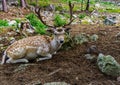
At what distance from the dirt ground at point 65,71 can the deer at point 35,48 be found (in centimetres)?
18

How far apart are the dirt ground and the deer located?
178 mm

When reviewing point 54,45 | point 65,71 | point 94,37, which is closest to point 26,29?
point 94,37

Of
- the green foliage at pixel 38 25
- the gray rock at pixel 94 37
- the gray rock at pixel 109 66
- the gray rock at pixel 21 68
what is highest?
the gray rock at pixel 109 66

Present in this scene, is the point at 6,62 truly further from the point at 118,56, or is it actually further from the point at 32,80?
the point at 118,56

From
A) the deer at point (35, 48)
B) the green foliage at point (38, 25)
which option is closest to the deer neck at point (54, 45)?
the deer at point (35, 48)

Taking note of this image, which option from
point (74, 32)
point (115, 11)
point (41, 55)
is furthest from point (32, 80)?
point (115, 11)

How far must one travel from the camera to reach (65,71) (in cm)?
853

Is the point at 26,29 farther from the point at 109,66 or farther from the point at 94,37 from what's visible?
the point at 109,66

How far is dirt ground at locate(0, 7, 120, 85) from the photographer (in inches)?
319

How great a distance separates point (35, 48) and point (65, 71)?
48.5 inches

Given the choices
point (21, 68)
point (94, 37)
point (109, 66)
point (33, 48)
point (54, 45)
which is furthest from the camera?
point (94, 37)

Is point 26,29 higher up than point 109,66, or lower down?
lower down

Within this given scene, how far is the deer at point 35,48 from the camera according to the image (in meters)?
9.34

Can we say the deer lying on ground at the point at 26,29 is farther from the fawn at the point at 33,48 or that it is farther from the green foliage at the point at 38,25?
the fawn at the point at 33,48
